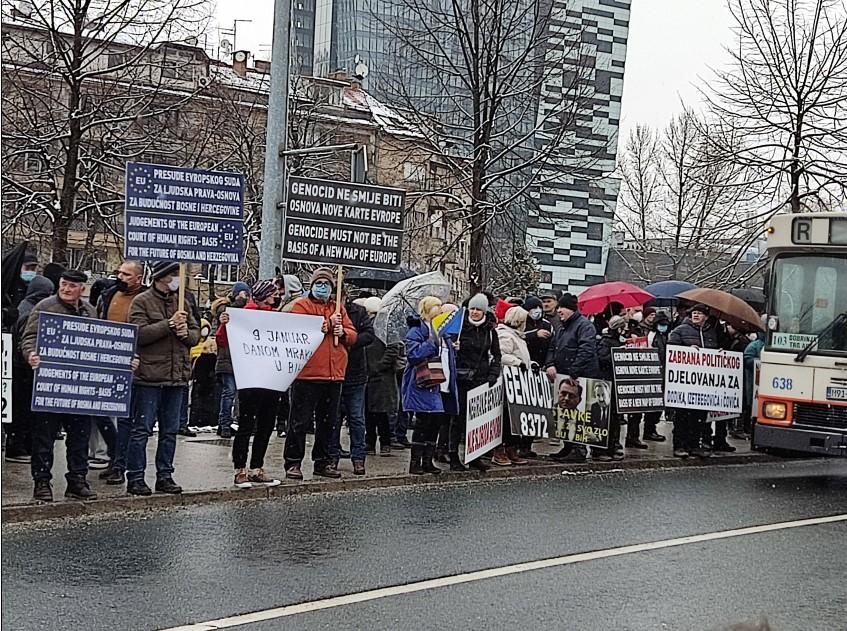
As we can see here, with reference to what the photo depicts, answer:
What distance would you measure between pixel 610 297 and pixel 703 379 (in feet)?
11.3

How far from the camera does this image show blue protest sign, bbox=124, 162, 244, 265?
1057 centimetres

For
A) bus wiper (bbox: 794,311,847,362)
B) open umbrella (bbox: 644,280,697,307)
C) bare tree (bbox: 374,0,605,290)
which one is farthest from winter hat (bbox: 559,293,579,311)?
bare tree (bbox: 374,0,605,290)

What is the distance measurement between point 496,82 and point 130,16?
7.07 meters

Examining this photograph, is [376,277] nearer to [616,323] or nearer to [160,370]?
[616,323]

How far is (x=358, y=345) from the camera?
12.4 m

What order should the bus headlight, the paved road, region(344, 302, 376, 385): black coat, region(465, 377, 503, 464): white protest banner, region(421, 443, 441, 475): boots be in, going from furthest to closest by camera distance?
1. the bus headlight
2. region(465, 377, 503, 464): white protest banner
3. region(421, 443, 441, 475): boots
4. region(344, 302, 376, 385): black coat
5. the paved road

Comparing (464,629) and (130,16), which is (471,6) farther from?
(464,629)

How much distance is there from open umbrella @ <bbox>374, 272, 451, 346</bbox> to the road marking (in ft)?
16.5

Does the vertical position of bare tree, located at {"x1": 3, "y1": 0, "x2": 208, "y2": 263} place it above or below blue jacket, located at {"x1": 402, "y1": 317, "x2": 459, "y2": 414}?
above

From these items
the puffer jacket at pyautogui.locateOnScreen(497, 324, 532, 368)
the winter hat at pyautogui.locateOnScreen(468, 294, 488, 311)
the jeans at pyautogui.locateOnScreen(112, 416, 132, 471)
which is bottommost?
the jeans at pyautogui.locateOnScreen(112, 416, 132, 471)

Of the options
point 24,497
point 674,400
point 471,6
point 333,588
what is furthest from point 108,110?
Result: point 333,588

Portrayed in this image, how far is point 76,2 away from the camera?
20828mm

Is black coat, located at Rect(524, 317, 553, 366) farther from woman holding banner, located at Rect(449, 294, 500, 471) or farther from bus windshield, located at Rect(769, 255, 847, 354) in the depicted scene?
bus windshield, located at Rect(769, 255, 847, 354)

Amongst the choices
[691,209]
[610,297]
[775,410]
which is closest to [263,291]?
[775,410]
